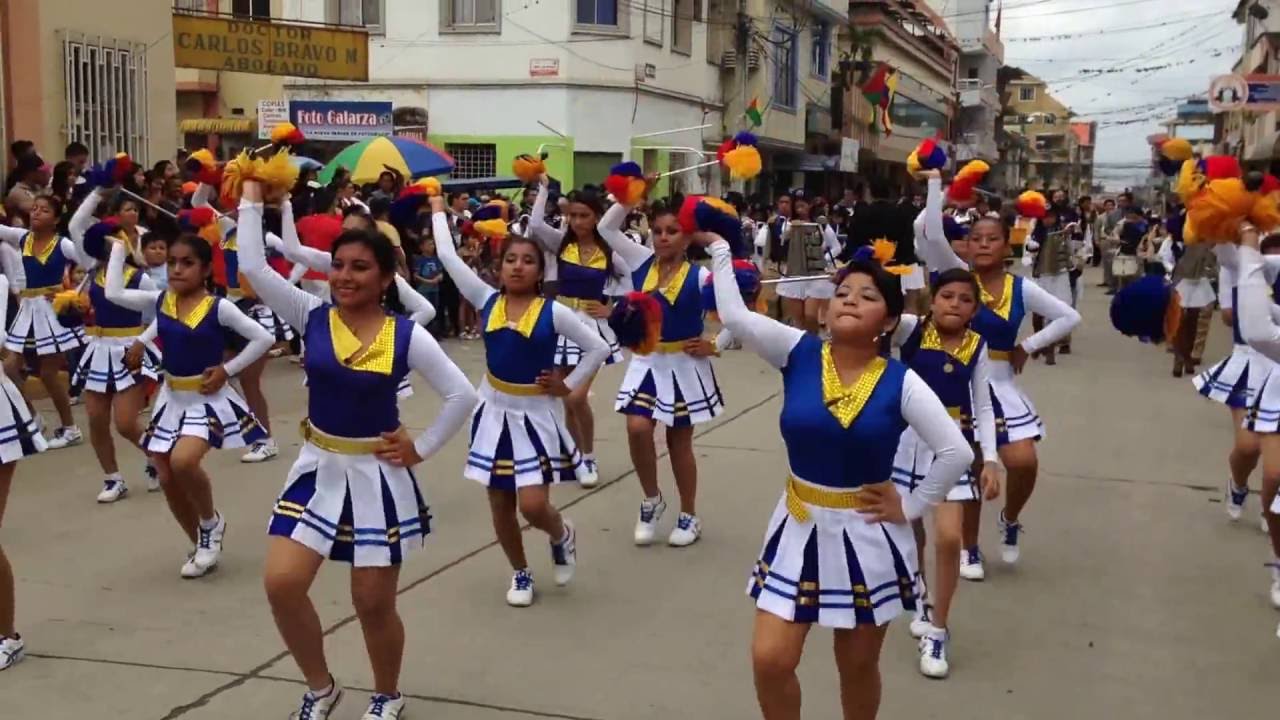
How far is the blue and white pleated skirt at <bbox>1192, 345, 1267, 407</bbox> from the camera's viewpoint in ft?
21.2

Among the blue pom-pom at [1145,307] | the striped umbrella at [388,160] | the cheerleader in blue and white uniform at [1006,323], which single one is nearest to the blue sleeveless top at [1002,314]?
the cheerleader in blue and white uniform at [1006,323]

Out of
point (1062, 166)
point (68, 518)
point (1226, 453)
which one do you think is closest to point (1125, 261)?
point (1226, 453)

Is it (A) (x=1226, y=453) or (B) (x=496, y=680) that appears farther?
(A) (x=1226, y=453)

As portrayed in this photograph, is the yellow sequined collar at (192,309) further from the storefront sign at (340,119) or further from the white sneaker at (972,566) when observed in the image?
the storefront sign at (340,119)

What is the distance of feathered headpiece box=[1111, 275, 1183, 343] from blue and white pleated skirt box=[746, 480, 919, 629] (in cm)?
176

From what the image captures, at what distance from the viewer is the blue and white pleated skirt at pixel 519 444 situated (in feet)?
18.4

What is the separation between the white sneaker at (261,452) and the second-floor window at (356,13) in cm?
1923

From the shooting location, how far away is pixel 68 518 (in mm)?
7266

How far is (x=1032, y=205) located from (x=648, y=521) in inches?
104

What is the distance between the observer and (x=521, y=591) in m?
5.82

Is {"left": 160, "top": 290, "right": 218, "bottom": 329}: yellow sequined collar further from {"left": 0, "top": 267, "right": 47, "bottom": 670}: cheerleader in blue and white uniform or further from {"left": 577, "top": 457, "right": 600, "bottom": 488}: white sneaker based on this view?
{"left": 577, "top": 457, "right": 600, "bottom": 488}: white sneaker

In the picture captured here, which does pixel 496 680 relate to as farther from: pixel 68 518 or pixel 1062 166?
pixel 1062 166

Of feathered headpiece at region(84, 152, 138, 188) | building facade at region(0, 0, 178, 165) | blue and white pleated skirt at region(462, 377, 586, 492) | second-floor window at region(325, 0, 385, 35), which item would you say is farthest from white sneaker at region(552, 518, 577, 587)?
second-floor window at region(325, 0, 385, 35)

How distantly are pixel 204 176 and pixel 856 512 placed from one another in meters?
3.54
